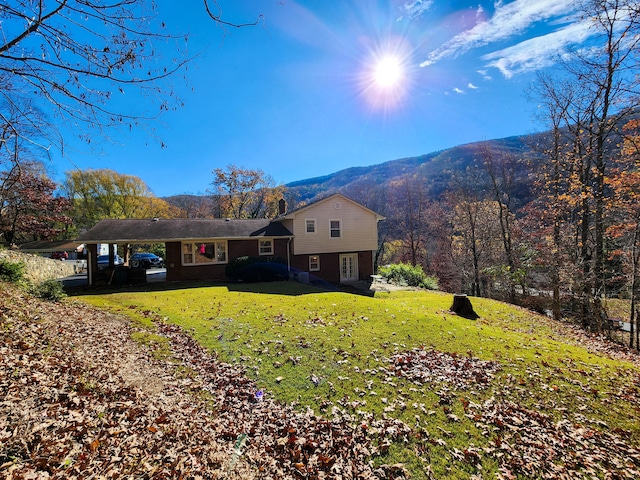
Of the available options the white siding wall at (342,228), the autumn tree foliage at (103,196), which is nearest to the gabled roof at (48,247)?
the autumn tree foliage at (103,196)

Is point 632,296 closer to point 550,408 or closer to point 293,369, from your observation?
point 550,408

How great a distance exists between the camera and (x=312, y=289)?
17.1 meters

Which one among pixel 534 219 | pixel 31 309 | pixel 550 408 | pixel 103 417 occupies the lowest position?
pixel 550 408

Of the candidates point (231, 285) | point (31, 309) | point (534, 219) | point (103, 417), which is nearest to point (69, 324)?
point (31, 309)

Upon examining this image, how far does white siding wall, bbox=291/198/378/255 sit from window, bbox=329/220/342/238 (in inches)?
9.4

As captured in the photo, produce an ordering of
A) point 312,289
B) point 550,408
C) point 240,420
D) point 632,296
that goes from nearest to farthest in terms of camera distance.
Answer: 1. point 240,420
2. point 550,408
3. point 632,296
4. point 312,289

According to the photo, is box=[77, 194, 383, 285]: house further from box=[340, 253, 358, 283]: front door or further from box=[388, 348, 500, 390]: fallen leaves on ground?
box=[388, 348, 500, 390]: fallen leaves on ground

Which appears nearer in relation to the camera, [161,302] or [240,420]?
[240,420]

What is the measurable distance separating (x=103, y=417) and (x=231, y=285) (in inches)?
550

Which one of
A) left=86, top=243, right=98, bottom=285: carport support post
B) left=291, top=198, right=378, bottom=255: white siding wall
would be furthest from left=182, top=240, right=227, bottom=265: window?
left=291, top=198, right=378, bottom=255: white siding wall

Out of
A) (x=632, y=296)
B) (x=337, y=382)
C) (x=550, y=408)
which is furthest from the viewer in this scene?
(x=632, y=296)

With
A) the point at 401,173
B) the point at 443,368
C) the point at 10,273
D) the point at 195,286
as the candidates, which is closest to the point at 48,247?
the point at 195,286

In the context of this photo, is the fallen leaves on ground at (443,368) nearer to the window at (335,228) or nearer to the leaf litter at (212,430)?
the leaf litter at (212,430)

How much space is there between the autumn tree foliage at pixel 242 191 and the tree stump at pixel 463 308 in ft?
92.1
